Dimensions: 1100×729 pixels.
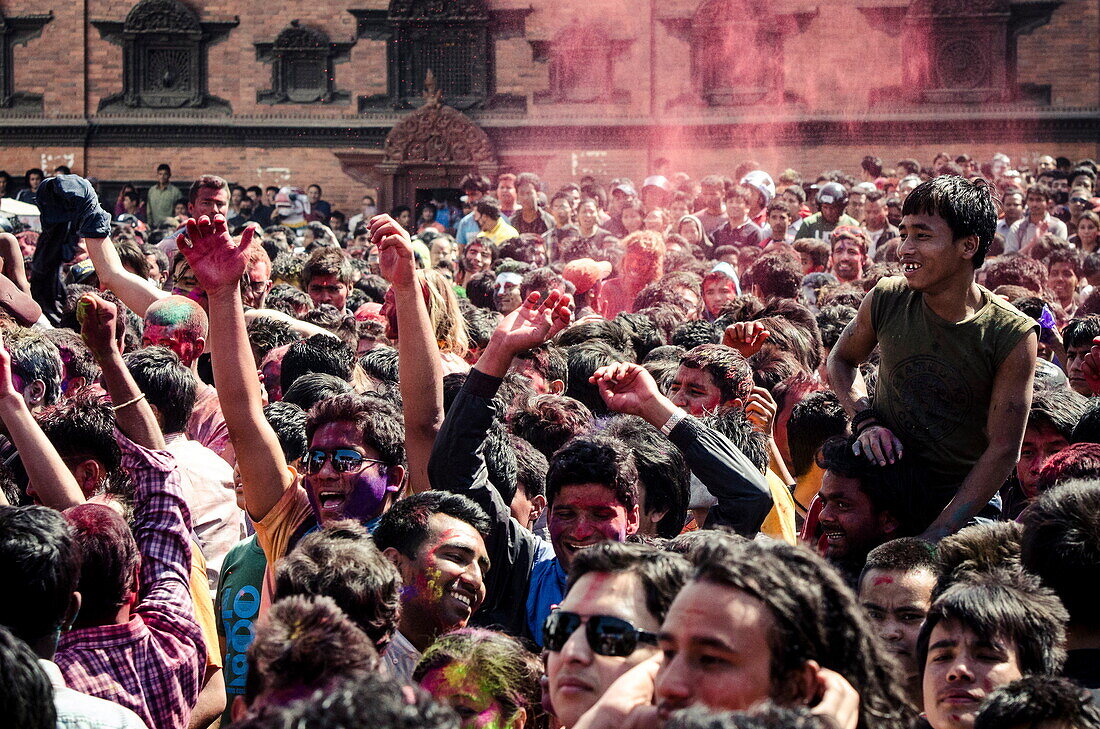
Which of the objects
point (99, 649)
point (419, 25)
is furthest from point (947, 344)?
point (419, 25)

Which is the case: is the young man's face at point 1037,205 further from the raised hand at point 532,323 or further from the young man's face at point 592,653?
the young man's face at point 592,653

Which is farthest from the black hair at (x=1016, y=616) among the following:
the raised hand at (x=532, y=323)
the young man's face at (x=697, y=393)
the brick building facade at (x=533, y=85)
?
the brick building facade at (x=533, y=85)

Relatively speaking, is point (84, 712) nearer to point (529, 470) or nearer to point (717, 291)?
point (529, 470)

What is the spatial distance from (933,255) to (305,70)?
2288 centimetres

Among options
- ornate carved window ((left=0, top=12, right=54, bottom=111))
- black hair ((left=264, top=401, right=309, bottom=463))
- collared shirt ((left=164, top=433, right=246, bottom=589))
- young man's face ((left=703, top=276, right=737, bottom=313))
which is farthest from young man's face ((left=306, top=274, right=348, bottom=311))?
ornate carved window ((left=0, top=12, right=54, bottom=111))

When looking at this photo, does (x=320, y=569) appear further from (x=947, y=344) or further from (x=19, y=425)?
(x=947, y=344)

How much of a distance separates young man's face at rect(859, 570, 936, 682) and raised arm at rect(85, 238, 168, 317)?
4.45m

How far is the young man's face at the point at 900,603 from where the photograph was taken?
3.78m

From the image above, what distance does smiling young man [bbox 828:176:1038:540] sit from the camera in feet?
14.0

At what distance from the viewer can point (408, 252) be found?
15.0ft

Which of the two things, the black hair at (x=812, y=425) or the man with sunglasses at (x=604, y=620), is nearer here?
the man with sunglasses at (x=604, y=620)

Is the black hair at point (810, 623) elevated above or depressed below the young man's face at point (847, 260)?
below

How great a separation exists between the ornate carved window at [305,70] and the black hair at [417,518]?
22.8 m

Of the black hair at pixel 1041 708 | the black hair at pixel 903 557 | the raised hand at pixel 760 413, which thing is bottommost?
the black hair at pixel 1041 708
